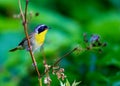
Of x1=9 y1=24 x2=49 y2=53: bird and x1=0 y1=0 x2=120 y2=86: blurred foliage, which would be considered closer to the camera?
x1=9 y1=24 x2=49 y2=53: bird

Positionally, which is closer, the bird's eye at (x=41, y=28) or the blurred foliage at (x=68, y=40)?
the bird's eye at (x=41, y=28)

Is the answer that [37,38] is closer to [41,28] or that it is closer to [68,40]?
[41,28]

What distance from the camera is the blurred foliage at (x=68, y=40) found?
9.00 ft

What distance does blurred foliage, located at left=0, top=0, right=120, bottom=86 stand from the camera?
2742mm

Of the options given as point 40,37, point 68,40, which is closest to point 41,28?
point 40,37

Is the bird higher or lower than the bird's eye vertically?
lower

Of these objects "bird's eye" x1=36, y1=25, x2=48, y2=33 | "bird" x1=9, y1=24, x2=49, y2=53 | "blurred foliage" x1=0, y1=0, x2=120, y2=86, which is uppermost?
"bird's eye" x1=36, y1=25, x2=48, y2=33

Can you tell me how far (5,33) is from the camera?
4492mm

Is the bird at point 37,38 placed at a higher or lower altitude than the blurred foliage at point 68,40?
higher

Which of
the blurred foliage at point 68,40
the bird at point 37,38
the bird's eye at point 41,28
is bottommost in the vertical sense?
the blurred foliage at point 68,40

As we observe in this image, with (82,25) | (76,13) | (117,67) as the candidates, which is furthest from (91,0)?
(117,67)

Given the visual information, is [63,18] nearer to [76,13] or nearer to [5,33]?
[76,13]

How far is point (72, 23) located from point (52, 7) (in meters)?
0.71

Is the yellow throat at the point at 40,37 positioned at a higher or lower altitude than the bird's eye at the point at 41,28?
lower
